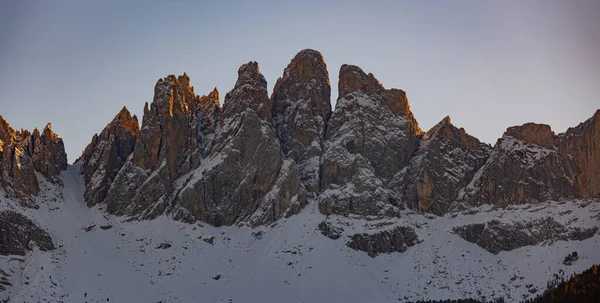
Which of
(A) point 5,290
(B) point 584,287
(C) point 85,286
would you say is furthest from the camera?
(C) point 85,286

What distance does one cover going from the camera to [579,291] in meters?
158

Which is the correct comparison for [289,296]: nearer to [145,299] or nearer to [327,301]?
[327,301]

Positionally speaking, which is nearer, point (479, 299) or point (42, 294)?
point (42, 294)

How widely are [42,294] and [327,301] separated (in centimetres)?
6987

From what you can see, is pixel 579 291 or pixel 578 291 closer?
pixel 579 291

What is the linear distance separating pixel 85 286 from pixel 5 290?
19.4m

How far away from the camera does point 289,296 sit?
655ft

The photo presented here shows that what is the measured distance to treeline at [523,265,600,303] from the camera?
152 metres

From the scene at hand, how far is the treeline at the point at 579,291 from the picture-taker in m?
152

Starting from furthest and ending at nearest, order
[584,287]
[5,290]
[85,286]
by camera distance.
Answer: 1. [85,286]
2. [5,290]
3. [584,287]

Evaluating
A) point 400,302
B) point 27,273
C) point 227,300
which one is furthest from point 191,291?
point 400,302

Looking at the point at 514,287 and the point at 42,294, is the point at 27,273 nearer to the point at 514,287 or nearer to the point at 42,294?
the point at 42,294

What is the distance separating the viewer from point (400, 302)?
198 m

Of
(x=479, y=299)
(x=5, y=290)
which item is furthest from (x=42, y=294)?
(x=479, y=299)
